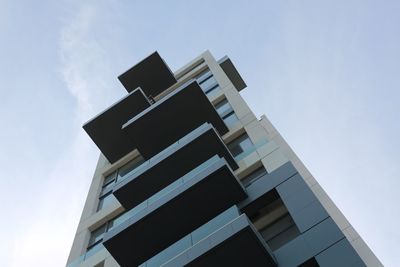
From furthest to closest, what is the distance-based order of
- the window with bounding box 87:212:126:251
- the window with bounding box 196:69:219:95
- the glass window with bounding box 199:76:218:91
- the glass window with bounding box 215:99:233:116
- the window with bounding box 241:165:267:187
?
the glass window with bounding box 199:76:218:91
the window with bounding box 196:69:219:95
the glass window with bounding box 215:99:233:116
the window with bounding box 87:212:126:251
the window with bounding box 241:165:267:187

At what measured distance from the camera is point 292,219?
15586 millimetres

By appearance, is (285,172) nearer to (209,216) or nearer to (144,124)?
(209,216)

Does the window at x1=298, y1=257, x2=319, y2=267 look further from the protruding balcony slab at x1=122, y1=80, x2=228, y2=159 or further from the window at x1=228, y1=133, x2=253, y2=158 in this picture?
the protruding balcony slab at x1=122, y1=80, x2=228, y2=159

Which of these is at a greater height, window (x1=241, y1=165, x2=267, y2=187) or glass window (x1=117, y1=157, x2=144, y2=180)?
glass window (x1=117, y1=157, x2=144, y2=180)

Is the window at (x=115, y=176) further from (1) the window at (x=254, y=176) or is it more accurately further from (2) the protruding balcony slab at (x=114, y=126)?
(1) the window at (x=254, y=176)

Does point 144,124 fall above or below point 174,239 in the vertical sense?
above

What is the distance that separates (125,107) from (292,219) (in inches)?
654

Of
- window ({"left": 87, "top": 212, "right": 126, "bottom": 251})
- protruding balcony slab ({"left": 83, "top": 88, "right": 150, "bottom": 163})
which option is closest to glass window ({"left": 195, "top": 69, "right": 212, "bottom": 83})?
protruding balcony slab ({"left": 83, "top": 88, "right": 150, "bottom": 163})

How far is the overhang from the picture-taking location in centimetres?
3875

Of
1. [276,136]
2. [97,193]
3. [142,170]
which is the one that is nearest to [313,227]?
[142,170]

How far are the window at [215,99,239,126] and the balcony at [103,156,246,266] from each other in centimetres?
626

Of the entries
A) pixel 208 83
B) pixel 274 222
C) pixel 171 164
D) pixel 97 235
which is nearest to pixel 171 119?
pixel 171 164

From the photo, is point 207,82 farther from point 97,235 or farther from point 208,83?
point 97,235

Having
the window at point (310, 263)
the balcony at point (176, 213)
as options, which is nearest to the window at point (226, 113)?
the balcony at point (176, 213)
